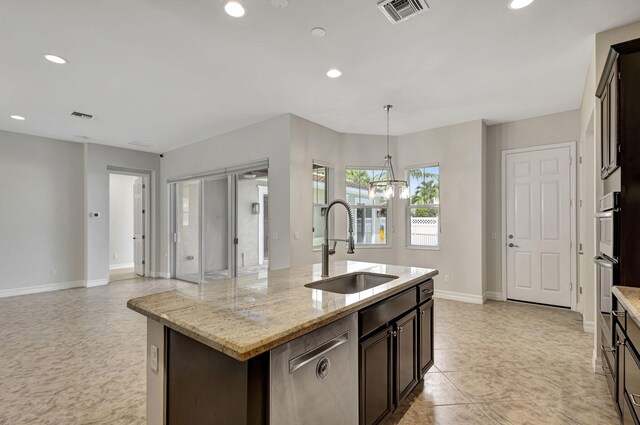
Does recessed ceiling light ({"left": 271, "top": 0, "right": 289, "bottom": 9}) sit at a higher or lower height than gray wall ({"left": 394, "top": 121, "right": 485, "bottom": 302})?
higher

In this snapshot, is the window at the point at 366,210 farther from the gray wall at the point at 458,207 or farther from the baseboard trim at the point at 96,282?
the baseboard trim at the point at 96,282

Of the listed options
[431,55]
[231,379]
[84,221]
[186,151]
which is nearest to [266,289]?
[231,379]

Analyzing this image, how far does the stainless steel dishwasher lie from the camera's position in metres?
1.22

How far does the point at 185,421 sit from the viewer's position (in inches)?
57.2

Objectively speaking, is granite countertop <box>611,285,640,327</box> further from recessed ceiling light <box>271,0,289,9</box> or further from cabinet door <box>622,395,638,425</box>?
recessed ceiling light <box>271,0,289,9</box>

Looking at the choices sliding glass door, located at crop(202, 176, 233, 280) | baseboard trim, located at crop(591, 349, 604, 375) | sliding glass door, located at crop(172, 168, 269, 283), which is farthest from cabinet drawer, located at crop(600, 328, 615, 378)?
sliding glass door, located at crop(202, 176, 233, 280)

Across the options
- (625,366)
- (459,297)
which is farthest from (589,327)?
(625,366)

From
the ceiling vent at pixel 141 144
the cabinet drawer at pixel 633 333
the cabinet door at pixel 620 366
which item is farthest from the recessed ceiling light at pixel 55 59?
the cabinet door at pixel 620 366

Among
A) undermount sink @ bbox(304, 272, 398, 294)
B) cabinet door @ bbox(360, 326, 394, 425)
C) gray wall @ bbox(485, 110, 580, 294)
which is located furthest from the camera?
gray wall @ bbox(485, 110, 580, 294)

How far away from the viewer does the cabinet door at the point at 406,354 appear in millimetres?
2018

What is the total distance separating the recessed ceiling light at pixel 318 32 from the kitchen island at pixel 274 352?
1998mm

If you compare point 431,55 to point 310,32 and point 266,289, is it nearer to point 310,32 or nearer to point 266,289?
point 310,32

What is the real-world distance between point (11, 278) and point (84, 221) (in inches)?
56.1

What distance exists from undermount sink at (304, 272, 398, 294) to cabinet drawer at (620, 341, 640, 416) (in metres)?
1.25
